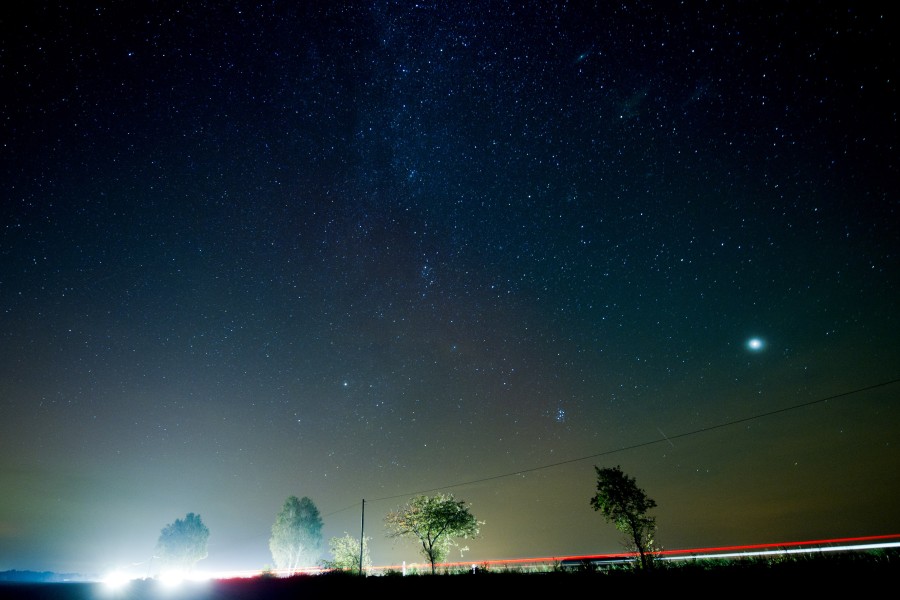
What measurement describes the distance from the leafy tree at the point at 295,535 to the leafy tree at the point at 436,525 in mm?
42259

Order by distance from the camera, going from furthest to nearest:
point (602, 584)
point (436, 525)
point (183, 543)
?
point (183, 543), point (436, 525), point (602, 584)

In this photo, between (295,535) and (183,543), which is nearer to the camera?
(295,535)

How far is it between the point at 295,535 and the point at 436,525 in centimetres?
4619

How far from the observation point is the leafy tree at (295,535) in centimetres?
7056

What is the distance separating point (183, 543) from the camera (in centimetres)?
8319

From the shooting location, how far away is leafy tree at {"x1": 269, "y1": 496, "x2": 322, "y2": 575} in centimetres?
7056

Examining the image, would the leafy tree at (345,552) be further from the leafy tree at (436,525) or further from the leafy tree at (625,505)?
the leafy tree at (625,505)

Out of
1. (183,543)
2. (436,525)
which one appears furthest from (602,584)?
(183,543)

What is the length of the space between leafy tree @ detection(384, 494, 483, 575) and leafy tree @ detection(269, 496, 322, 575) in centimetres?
4226

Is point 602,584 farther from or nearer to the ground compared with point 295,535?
farther from the ground

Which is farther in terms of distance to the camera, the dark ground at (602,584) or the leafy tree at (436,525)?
the leafy tree at (436,525)

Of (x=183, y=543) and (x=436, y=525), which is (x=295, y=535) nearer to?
(x=183, y=543)

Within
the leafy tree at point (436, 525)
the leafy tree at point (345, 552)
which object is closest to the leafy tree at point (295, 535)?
the leafy tree at point (345, 552)

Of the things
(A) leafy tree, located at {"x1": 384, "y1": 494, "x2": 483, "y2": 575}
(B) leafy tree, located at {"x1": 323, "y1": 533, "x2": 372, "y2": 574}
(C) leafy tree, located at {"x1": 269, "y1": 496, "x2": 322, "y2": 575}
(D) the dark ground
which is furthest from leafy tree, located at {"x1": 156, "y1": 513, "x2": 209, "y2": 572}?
(D) the dark ground
